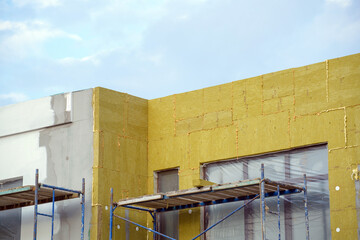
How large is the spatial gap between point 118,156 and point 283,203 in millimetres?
4580

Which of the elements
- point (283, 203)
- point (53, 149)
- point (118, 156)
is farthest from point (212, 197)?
point (53, 149)

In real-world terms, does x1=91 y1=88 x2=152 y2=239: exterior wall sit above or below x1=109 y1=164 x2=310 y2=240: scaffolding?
above

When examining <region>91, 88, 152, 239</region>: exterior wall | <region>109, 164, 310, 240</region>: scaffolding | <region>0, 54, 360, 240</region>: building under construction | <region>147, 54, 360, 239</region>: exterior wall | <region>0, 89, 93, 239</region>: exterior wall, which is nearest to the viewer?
<region>109, 164, 310, 240</region>: scaffolding

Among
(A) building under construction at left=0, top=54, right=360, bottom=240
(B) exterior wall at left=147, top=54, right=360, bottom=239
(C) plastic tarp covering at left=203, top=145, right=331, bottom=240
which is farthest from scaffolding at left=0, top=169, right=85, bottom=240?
(C) plastic tarp covering at left=203, top=145, right=331, bottom=240

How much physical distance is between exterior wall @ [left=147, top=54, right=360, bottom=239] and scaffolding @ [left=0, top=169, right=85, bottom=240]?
2371mm

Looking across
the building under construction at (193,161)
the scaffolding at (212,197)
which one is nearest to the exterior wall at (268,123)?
the building under construction at (193,161)

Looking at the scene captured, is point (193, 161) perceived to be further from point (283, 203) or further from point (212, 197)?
point (283, 203)

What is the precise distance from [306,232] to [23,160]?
8.02m

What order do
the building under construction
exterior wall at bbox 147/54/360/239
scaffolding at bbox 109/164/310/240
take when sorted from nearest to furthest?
scaffolding at bbox 109/164/310/240 → exterior wall at bbox 147/54/360/239 → the building under construction

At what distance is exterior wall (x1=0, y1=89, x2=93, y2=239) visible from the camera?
19.2 meters

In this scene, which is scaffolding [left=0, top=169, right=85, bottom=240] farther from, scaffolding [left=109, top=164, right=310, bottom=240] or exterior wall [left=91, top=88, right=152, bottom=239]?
scaffolding [left=109, top=164, right=310, bottom=240]

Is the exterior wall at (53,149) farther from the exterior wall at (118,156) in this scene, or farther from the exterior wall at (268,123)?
the exterior wall at (268,123)

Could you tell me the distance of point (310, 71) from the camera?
17.8m

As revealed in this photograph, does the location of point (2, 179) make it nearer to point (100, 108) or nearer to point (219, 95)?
point (100, 108)
